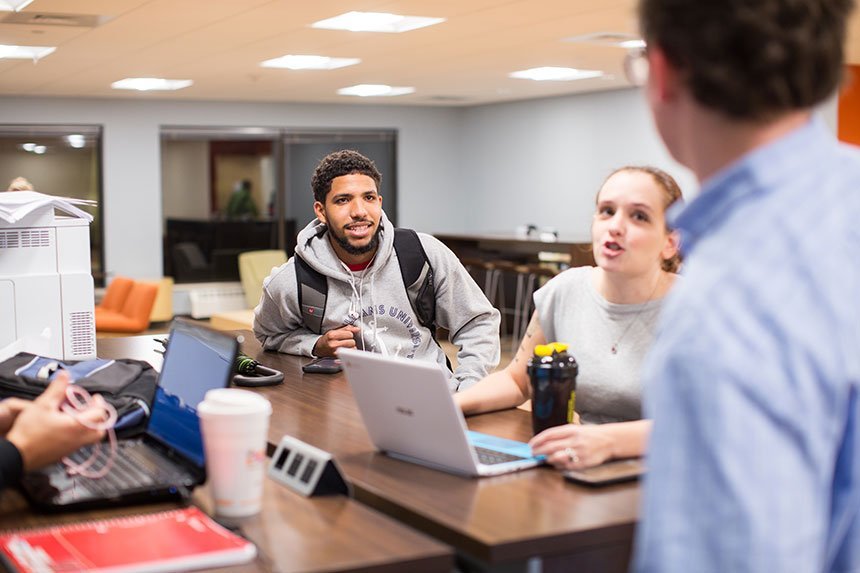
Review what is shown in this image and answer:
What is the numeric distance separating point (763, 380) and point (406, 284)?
7.78 feet

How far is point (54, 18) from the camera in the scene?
6.32 meters

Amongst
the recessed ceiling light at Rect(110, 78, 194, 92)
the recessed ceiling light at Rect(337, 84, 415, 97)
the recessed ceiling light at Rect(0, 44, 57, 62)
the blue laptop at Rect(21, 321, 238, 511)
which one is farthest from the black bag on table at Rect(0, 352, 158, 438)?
the recessed ceiling light at Rect(337, 84, 415, 97)

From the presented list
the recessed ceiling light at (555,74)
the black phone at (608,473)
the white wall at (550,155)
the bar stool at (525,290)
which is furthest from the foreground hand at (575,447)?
the white wall at (550,155)

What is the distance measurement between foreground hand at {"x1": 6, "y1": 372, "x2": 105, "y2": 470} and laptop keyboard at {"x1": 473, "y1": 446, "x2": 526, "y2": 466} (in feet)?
2.06

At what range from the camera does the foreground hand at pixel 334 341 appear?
9.64 feet

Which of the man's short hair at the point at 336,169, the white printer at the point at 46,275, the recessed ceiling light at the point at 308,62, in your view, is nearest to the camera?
the white printer at the point at 46,275

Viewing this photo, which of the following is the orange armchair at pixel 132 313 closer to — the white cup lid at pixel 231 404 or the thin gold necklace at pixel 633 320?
the thin gold necklace at pixel 633 320

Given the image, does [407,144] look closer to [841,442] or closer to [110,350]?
[110,350]

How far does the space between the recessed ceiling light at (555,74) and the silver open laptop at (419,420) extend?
7575 millimetres

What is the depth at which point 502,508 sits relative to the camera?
1574 mm

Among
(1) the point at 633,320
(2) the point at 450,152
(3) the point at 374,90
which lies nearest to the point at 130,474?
(1) the point at 633,320

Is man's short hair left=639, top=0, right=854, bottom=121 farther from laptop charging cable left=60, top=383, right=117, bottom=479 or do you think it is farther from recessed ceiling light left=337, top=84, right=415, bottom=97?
recessed ceiling light left=337, top=84, right=415, bottom=97

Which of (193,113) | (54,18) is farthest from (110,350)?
(193,113)

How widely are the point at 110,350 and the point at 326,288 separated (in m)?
0.72
